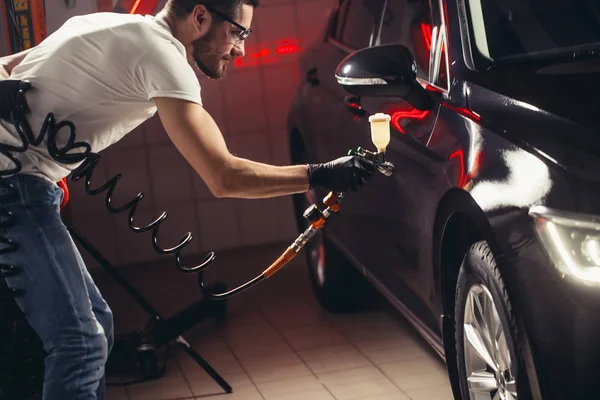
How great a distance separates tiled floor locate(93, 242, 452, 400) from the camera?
12.1ft

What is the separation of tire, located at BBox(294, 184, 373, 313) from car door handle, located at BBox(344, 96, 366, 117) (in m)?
0.78

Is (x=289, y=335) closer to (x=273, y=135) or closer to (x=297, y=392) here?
(x=297, y=392)

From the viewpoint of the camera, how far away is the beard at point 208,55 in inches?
106

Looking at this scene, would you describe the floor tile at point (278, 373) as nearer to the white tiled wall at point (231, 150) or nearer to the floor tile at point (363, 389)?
the floor tile at point (363, 389)

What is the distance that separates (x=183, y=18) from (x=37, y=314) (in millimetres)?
885

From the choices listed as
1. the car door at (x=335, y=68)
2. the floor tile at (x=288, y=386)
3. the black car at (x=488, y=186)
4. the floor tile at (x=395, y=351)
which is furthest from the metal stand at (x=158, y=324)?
the car door at (x=335, y=68)

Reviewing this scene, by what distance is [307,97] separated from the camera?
446cm

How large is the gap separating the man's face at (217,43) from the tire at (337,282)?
1.82 meters

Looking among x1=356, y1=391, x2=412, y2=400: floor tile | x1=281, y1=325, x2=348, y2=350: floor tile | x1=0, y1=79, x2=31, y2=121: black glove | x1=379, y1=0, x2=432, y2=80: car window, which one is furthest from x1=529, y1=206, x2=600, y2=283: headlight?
x1=281, y1=325, x2=348, y2=350: floor tile

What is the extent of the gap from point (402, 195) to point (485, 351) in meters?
0.68

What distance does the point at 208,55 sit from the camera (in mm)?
2711

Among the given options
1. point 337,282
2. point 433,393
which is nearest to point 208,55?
point 433,393

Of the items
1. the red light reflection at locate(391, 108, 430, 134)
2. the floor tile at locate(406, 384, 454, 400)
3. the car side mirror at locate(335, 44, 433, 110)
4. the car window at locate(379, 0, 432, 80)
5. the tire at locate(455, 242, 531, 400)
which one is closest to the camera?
the tire at locate(455, 242, 531, 400)

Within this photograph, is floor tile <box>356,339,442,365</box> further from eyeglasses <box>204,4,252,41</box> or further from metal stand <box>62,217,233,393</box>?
eyeglasses <box>204,4,252,41</box>
